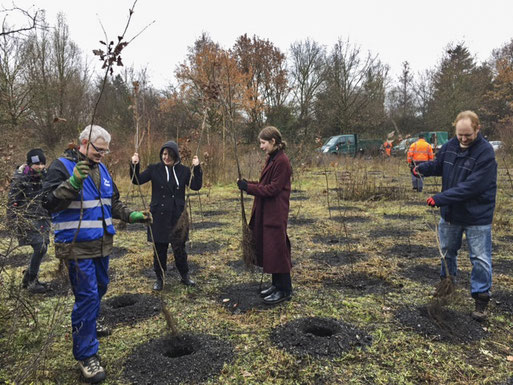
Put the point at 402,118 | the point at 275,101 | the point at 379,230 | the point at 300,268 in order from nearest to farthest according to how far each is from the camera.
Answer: the point at 300,268 → the point at 379,230 → the point at 275,101 → the point at 402,118

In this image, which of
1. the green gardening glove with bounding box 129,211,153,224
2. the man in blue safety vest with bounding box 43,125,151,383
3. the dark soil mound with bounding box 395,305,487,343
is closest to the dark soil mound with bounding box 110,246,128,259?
the green gardening glove with bounding box 129,211,153,224

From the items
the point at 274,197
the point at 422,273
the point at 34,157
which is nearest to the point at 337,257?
the point at 422,273

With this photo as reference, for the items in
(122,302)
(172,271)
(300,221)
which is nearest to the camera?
(122,302)

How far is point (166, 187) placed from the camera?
379cm

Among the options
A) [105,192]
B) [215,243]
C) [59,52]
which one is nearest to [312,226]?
[215,243]

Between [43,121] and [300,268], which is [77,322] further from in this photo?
[43,121]

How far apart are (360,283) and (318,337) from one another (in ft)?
4.55

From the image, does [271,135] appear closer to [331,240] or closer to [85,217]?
[85,217]

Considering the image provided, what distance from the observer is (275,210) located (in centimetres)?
334

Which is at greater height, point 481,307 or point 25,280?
point 25,280

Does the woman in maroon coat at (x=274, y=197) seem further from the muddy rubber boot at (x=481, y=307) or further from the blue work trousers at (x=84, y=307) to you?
the muddy rubber boot at (x=481, y=307)

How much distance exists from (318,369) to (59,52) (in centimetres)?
2493

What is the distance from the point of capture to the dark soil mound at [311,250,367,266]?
15.6 feet

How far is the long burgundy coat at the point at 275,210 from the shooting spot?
10.8 ft
